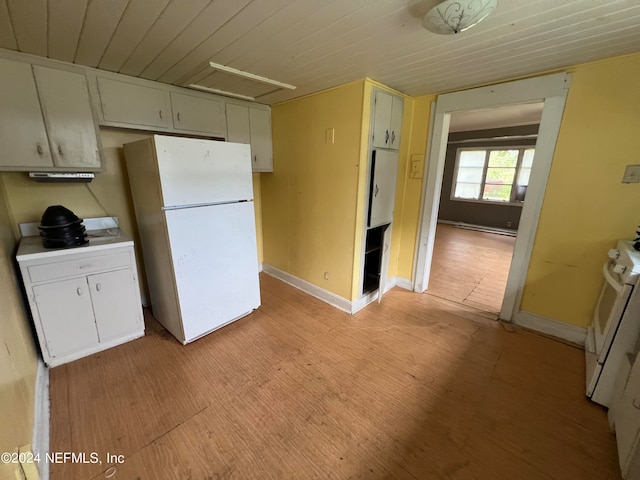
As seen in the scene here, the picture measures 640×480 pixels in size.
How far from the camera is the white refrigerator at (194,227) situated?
1.83 metres

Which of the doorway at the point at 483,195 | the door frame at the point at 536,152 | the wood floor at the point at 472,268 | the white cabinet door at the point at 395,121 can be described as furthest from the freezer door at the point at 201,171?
the doorway at the point at 483,195

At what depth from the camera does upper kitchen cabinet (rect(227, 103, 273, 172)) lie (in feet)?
9.21

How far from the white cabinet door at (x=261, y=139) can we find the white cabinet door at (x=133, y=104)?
2.87 feet

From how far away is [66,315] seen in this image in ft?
5.99

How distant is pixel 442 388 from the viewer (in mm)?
1733

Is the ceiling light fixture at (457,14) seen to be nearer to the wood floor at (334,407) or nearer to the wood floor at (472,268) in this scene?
the wood floor at (334,407)

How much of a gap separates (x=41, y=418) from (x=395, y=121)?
11.1 feet

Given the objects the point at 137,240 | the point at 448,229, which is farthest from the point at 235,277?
the point at 448,229

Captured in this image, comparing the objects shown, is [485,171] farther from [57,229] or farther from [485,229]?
[57,229]

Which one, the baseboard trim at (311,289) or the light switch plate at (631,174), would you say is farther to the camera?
the baseboard trim at (311,289)

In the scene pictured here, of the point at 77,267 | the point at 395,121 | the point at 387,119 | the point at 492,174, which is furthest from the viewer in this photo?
the point at 492,174

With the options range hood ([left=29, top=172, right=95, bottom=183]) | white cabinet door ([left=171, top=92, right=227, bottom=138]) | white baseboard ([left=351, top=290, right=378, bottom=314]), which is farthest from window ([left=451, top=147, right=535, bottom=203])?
range hood ([left=29, top=172, right=95, bottom=183])

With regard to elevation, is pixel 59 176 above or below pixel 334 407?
above

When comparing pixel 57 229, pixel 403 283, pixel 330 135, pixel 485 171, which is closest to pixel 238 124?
pixel 330 135
